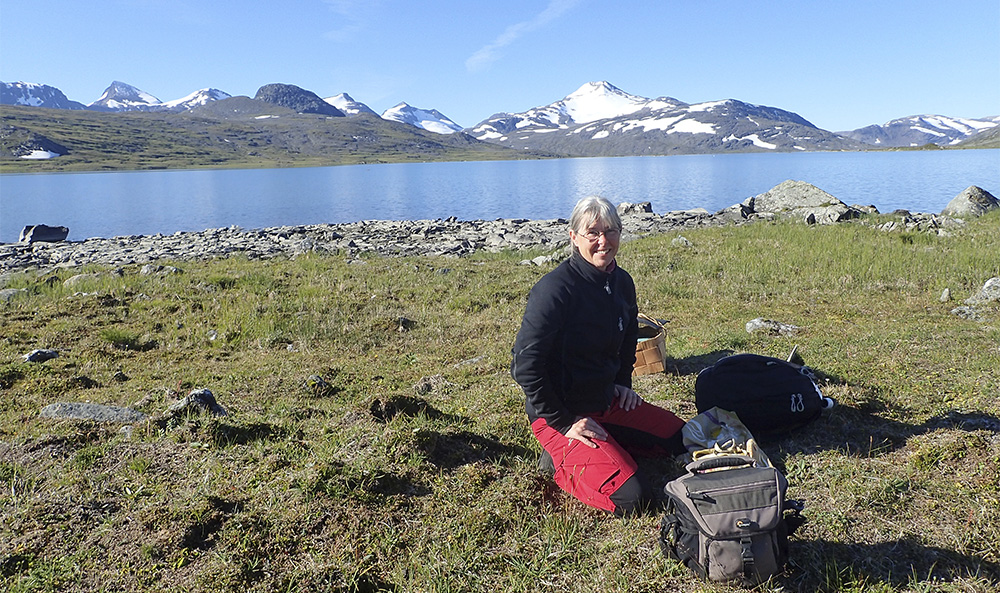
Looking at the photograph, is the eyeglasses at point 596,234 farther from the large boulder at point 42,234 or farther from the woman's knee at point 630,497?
the large boulder at point 42,234

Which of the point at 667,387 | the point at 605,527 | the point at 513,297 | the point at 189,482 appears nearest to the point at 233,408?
the point at 189,482

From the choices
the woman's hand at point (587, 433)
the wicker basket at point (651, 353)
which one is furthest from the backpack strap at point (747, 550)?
the wicker basket at point (651, 353)

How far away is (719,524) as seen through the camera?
144 inches

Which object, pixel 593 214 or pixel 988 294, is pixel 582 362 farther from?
pixel 988 294

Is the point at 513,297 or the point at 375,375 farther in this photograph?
the point at 513,297

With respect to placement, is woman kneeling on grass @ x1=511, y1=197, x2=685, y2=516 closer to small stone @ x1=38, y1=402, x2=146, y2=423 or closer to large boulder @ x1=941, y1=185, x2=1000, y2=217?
small stone @ x1=38, y1=402, x2=146, y2=423

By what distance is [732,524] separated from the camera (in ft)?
12.0

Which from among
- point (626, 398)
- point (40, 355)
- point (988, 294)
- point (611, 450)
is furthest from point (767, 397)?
point (40, 355)

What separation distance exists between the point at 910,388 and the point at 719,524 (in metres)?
4.58

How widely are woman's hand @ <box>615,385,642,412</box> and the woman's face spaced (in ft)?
3.89

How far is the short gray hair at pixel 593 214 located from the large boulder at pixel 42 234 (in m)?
34.8

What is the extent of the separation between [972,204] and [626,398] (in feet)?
88.8

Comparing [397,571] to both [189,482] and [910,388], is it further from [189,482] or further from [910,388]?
[910,388]

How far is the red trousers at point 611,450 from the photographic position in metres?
4.62
